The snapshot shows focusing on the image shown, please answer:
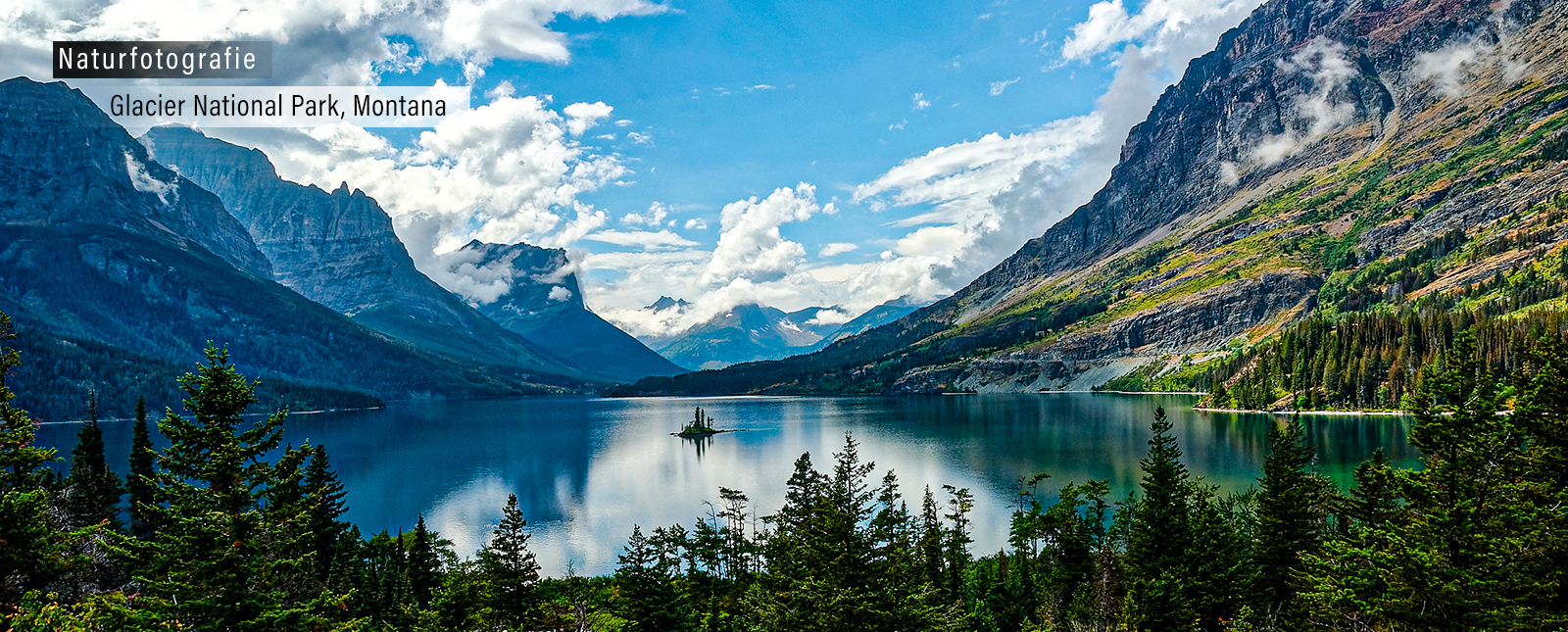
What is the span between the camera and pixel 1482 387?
25.2m

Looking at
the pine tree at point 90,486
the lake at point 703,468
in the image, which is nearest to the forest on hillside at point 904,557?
the pine tree at point 90,486

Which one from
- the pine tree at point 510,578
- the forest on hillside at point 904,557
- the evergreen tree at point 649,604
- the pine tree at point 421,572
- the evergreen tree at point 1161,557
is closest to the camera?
the forest on hillside at point 904,557

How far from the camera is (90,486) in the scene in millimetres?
55469

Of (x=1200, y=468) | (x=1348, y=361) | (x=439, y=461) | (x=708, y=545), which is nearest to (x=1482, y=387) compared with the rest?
(x=708, y=545)

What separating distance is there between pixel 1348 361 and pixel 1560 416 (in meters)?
207

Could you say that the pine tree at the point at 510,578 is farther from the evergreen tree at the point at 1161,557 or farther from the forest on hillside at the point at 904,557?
the evergreen tree at the point at 1161,557

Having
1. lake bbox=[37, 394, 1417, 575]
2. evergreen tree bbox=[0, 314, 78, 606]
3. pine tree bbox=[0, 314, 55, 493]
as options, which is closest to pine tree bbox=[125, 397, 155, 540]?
pine tree bbox=[0, 314, 55, 493]

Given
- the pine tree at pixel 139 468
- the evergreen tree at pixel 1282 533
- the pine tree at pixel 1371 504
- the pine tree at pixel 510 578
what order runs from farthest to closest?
1. the pine tree at pixel 139 468
2. the pine tree at pixel 510 578
3. the evergreen tree at pixel 1282 533
4. the pine tree at pixel 1371 504

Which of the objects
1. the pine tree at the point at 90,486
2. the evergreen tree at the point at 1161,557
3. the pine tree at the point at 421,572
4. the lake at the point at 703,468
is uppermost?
the pine tree at the point at 90,486

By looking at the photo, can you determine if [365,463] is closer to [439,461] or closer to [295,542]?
[439,461]

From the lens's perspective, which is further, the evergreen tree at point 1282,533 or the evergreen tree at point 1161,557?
the evergreen tree at point 1282,533

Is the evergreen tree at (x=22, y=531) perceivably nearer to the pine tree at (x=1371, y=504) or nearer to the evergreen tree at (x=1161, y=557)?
the evergreen tree at (x=1161, y=557)

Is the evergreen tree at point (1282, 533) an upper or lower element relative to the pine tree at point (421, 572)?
upper

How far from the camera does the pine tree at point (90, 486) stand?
51625 millimetres
